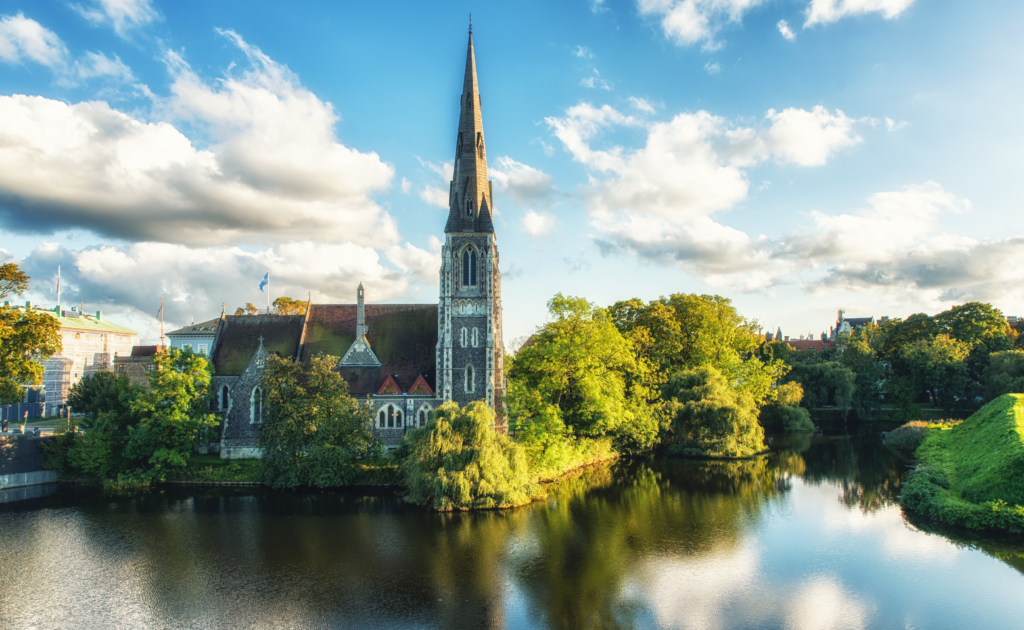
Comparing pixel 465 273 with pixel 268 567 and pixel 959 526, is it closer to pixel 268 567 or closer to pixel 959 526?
pixel 268 567

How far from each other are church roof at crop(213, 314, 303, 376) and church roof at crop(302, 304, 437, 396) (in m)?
1.14

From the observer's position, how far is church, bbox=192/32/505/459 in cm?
3647

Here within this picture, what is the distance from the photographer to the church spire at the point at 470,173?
3756 centimetres

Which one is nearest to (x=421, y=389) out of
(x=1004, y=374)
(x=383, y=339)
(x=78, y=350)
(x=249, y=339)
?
(x=383, y=339)

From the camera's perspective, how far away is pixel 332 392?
104 ft

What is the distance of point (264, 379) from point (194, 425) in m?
5.17

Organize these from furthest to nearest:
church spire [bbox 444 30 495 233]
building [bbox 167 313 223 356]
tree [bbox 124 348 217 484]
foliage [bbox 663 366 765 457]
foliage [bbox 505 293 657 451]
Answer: building [bbox 167 313 223 356] → foliage [bbox 663 366 765 457] → church spire [bbox 444 30 495 233] → foliage [bbox 505 293 657 451] → tree [bbox 124 348 217 484]

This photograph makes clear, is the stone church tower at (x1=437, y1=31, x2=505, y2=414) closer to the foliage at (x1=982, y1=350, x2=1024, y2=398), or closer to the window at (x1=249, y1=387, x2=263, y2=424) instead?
the window at (x1=249, y1=387, x2=263, y2=424)

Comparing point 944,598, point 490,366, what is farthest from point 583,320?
point 944,598

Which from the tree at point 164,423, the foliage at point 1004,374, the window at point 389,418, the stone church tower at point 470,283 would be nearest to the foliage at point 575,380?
the stone church tower at point 470,283

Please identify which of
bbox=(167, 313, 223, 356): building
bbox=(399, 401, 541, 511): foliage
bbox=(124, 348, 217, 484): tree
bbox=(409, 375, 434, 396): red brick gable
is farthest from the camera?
bbox=(167, 313, 223, 356): building

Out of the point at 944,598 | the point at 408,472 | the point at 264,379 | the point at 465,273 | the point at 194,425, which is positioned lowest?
the point at 944,598

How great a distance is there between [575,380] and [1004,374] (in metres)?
39.0

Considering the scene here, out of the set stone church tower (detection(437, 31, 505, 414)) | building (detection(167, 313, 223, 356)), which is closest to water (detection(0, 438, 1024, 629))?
stone church tower (detection(437, 31, 505, 414))
